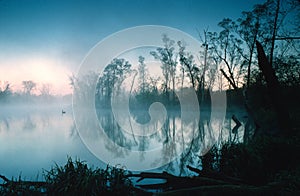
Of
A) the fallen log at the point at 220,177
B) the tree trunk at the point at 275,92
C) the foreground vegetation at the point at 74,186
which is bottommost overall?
the foreground vegetation at the point at 74,186

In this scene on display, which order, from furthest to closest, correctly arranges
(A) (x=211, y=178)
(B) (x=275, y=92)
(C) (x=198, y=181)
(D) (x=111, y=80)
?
(D) (x=111, y=80) → (B) (x=275, y=92) → (A) (x=211, y=178) → (C) (x=198, y=181)

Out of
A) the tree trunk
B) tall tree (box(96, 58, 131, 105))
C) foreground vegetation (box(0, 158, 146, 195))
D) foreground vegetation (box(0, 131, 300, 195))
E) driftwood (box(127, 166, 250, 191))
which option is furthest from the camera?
tall tree (box(96, 58, 131, 105))

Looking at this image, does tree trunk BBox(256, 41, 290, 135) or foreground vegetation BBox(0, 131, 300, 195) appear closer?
foreground vegetation BBox(0, 131, 300, 195)

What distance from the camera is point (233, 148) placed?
20.1 ft

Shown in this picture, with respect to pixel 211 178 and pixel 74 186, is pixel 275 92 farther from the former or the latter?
pixel 74 186

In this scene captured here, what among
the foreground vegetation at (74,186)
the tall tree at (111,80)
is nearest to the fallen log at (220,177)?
the foreground vegetation at (74,186)

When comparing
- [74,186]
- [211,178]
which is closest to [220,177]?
[211,178]

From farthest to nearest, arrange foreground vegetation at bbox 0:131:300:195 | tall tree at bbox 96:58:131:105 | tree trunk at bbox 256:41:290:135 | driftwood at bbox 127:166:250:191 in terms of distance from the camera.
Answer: tall tree at bbox 96:58:131:105
tree trunk at bbox 256:41:290:135
driftwood at bbox 127:166:250:191
foreground vegetation at bbox 0:131:300:195

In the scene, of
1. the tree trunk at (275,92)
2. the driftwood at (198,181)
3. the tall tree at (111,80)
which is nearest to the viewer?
the driftwood at (198,181)

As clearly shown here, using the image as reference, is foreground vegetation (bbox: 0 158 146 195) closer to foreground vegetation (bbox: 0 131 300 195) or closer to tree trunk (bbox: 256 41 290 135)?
foreground vegetation (bbox: 0 131 300 195)

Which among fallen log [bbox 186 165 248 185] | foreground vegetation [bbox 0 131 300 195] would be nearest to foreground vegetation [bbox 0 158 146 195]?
foreground vegetation [bbox 0 131 300 195]

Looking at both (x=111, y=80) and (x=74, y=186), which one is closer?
(x=74, y=186)

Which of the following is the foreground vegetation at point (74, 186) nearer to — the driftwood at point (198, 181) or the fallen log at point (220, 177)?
the driftwood at point (198, 181)

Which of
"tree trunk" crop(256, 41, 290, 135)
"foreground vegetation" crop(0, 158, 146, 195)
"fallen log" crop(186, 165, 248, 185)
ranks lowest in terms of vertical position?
"foreground vegetation" crop(0, 158, 146, 195)
